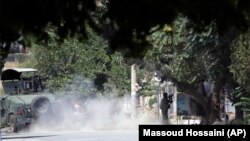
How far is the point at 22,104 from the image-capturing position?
33375mm

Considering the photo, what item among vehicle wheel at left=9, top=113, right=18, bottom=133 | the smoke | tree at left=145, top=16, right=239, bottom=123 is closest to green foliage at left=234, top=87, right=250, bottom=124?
tree at left=145, top=16, right=239, bottom=123

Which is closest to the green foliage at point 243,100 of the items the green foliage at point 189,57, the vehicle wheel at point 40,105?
the green foliage at point 189,57

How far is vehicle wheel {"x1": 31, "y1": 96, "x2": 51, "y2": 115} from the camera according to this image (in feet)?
111

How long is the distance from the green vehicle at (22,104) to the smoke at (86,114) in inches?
20.1

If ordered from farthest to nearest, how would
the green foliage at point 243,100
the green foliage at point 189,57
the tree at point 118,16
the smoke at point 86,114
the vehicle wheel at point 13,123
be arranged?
the smoke at point 86,114, the vehicle wheel at point 13,123, the green foliage at point 243,100, the green foliage at point 189,57, the tree at point 118,16

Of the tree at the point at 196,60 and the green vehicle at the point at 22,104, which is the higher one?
the tree at the point at 196,60

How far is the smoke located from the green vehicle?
0.51m

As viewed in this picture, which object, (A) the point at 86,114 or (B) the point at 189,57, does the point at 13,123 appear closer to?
(A) the point at 86,114

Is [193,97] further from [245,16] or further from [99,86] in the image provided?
[245,16]

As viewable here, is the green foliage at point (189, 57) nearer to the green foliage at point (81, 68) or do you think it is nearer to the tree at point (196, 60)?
the tree at point (196, 60)

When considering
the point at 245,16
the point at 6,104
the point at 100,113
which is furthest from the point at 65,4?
the point at 100,113

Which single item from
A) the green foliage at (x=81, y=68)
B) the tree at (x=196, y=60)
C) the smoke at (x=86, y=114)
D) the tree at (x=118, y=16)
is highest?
the green foliage at (x=81, y=68)

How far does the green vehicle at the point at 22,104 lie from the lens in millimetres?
33438

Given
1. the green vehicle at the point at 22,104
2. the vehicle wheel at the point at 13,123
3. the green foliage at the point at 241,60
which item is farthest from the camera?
the vehicle wheel at the point at 13,123
